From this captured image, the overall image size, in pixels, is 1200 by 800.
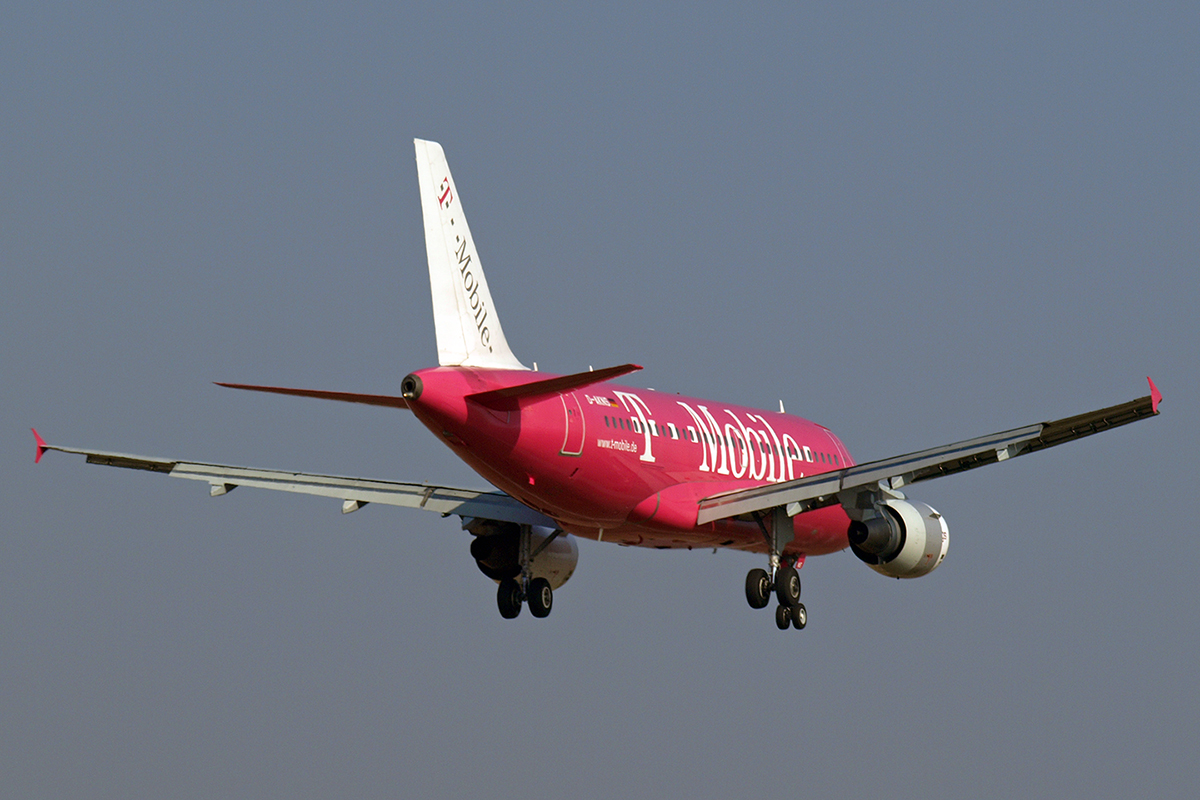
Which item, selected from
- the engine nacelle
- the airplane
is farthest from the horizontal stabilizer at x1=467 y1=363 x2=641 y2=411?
the engine nacelle

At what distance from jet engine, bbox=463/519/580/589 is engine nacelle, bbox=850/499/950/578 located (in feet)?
Result: 23.3

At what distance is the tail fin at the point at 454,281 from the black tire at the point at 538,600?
7.28 metres

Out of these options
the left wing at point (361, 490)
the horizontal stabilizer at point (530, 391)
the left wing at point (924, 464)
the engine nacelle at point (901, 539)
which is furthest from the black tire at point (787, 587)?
the horizontal stabilizer at point (530, 391)

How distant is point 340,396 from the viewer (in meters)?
29.0

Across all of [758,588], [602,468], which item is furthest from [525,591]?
[602,468]

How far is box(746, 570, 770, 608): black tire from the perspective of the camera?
3606cm

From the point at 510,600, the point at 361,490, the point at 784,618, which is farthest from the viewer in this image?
the point at 510,600

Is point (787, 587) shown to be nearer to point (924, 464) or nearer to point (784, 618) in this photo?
point (784, 618)

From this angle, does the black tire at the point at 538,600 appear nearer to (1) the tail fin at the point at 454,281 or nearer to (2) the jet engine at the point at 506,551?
(2) the jet engine at the point at 506,551

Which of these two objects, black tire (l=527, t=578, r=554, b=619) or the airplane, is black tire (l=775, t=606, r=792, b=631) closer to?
the airplane

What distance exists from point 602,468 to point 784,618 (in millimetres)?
6031

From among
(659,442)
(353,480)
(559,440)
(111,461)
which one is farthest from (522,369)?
(111,461)

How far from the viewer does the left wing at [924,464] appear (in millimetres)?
30562

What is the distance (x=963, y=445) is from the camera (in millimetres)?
32750
